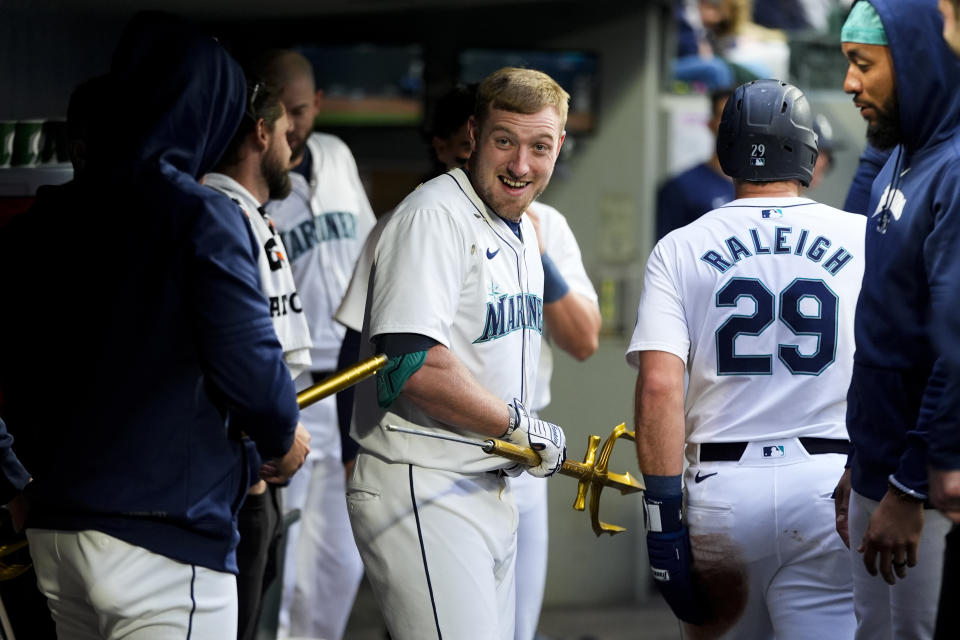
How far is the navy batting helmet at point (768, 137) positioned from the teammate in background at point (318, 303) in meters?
1.78

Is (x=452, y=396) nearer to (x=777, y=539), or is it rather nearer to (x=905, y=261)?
(x=777, y=539)

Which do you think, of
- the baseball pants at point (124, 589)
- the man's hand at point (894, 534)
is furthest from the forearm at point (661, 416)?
the baseball pants at point (124, 589)

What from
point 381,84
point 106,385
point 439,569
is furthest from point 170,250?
point 381,84

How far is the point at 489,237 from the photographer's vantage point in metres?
3.16

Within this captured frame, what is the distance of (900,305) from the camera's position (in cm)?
281

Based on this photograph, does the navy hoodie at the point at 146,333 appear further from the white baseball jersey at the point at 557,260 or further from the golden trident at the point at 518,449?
the white baseball jersey at the point at 557,260

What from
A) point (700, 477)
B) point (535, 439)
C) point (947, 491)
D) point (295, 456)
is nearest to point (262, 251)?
point (295, 456)

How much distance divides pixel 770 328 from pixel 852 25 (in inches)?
Answer: 27.3

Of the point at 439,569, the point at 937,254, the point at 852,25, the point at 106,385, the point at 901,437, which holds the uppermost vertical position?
the point at 852,25

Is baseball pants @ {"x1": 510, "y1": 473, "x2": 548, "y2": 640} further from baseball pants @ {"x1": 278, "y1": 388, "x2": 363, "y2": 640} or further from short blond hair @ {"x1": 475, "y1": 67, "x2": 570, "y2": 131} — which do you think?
short blond hair @ {"x1": 475, "y1": 67, "x2": 570, "y2": 131}

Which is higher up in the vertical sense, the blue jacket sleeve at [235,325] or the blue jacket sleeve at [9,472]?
the blue jacket sleeve at [235,325]

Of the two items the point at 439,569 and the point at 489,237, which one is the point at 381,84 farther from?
the point at 439,569

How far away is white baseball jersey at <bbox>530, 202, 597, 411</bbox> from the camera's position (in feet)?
13.8

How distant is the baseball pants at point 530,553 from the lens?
4055 mm
